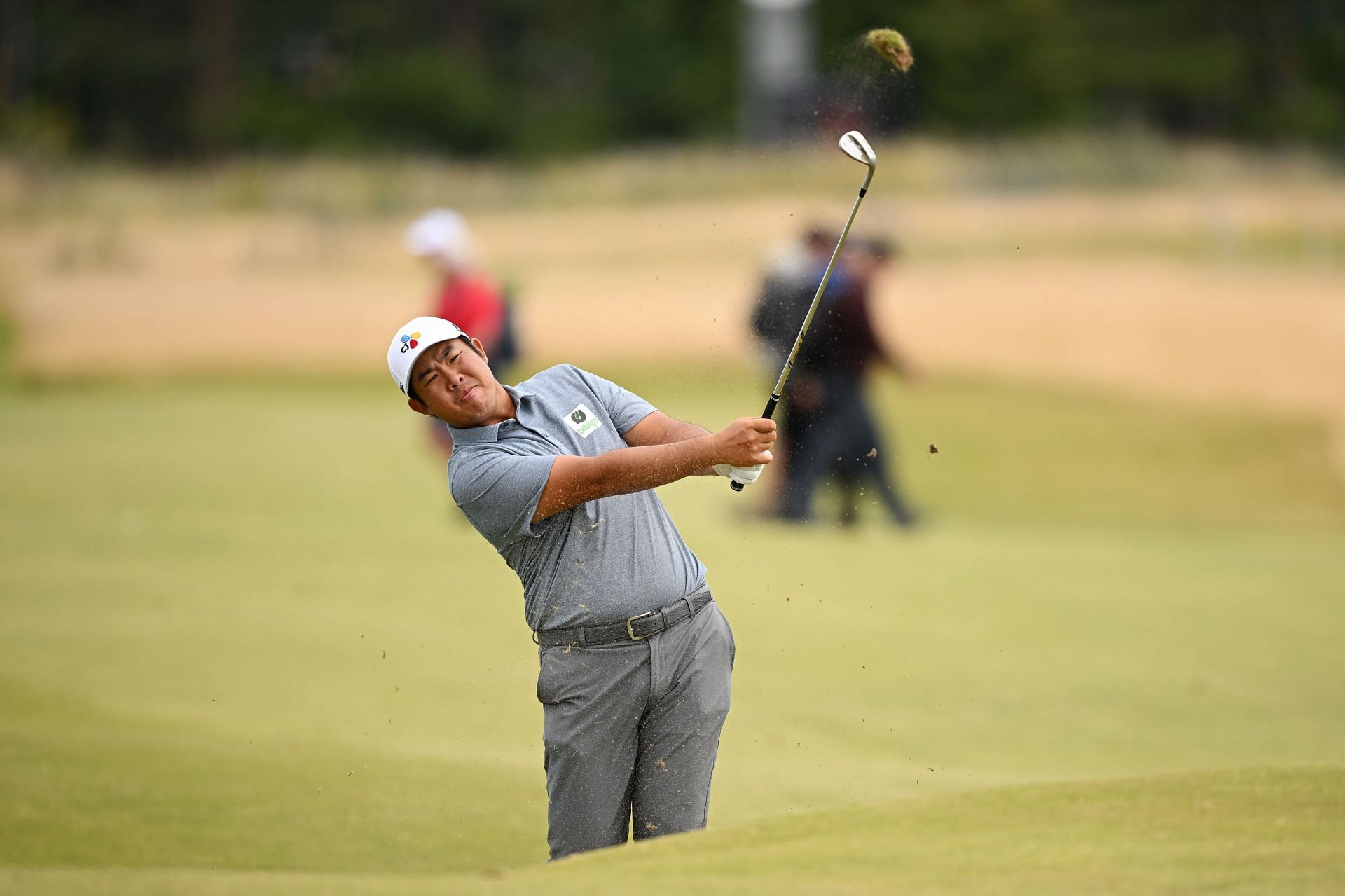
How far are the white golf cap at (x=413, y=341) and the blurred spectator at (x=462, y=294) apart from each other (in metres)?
7.10

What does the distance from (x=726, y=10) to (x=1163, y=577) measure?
36.2 meters

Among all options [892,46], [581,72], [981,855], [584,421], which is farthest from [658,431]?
[581,72]

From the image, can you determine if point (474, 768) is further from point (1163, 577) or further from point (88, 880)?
point (1163, 577)

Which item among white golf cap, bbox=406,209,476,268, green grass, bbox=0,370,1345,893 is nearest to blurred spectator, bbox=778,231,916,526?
green grass, bbox=0,370,1345,893

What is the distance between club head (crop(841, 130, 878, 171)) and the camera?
203 inches

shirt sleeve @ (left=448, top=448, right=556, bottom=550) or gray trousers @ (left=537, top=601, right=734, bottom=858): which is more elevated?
shirt sleeve @ (left=448, top=448, right=556, bottom=550)

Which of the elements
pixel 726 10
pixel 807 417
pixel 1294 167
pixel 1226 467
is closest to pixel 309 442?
pixel 807 417

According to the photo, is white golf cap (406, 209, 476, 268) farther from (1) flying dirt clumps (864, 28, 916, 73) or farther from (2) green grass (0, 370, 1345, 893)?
(1) flying dirt clumps (864, 28, 916, 73)

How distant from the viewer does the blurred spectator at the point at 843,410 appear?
11656mm

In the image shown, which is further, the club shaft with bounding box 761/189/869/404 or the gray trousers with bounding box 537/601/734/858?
the club shaft with bounding box 761/189/869/404

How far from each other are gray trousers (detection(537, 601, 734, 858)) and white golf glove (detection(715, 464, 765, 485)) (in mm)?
406

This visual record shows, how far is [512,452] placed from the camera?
4.51 meters

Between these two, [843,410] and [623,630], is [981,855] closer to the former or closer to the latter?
[623,630]

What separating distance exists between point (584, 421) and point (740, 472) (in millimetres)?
501
